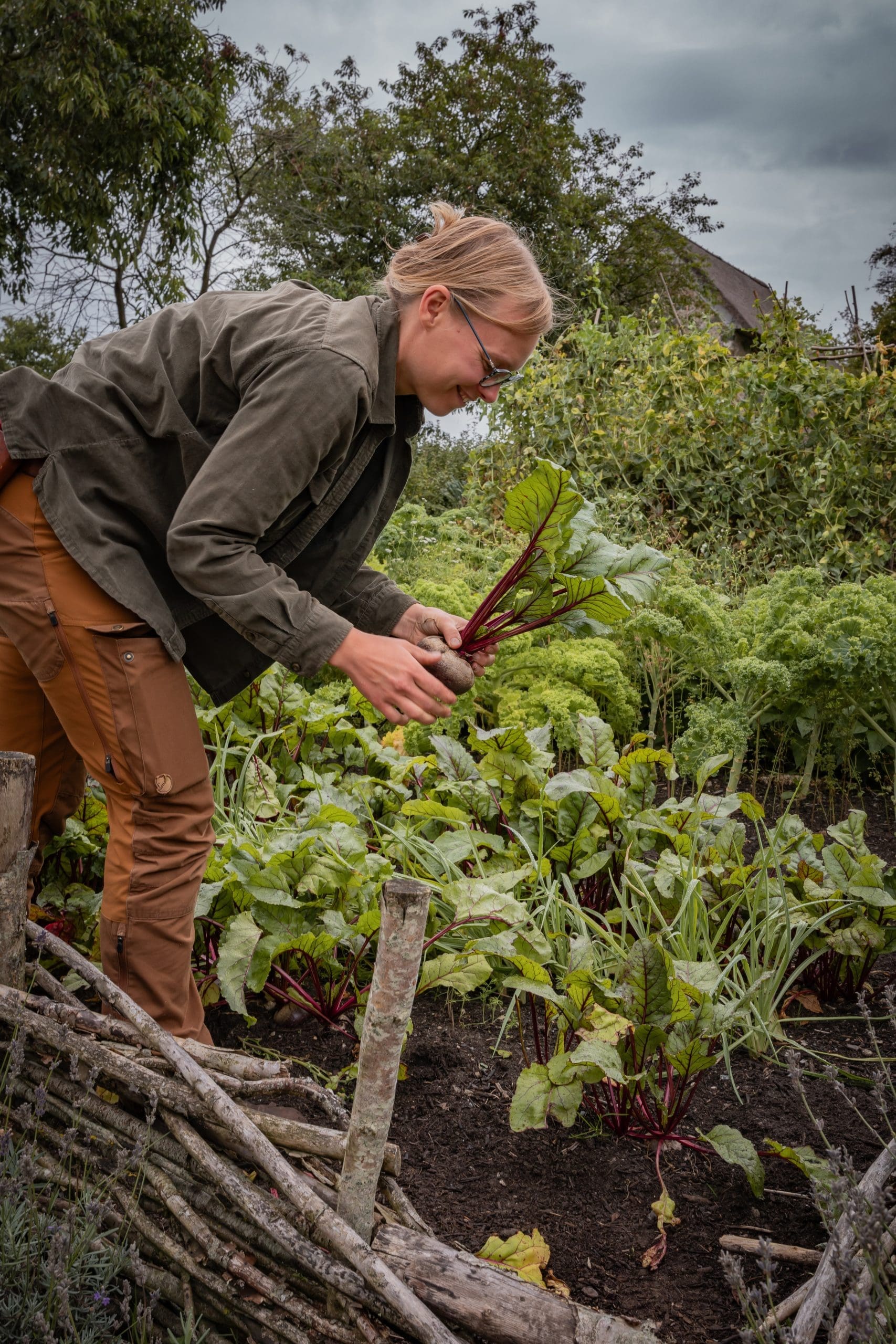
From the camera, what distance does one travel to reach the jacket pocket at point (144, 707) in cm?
191

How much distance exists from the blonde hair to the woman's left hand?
702mm

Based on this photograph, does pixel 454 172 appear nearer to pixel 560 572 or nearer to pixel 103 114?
pixel 103 114

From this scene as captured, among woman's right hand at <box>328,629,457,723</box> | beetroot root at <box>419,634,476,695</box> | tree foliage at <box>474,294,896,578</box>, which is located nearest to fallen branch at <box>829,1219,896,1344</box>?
woman's right hand at <box>328,629,457,723</box>

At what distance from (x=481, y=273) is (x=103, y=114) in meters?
12.4

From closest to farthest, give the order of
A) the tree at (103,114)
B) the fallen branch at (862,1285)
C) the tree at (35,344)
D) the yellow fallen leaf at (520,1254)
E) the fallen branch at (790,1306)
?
1. the fallen branch at (862,1285)
2. the fallen branch at (790,1306)
3. the yellow fallen leaf at (520,1254)
4. the tree at (103,114)
5. the tree at (35,344)

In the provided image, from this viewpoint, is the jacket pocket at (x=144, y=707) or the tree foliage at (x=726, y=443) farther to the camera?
the tree foliage at (x=726, y=443)

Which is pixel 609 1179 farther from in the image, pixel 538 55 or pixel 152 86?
pixel 538 55

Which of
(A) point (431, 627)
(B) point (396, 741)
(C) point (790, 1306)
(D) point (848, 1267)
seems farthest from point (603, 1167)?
(B) point (396, 741)

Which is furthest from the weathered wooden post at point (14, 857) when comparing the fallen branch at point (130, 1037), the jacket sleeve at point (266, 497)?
the jacket sleeve at point (266, 497)

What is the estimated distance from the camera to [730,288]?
89.7 ft

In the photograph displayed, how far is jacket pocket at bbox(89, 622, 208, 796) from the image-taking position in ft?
6.27

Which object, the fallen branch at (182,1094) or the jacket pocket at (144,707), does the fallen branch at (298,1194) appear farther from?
the jacket pocket at (144,707)

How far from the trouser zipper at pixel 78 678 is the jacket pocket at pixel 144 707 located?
46 mm

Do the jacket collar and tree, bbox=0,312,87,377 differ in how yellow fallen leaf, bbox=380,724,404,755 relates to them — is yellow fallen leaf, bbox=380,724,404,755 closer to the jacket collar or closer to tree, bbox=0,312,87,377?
the jacket collar
